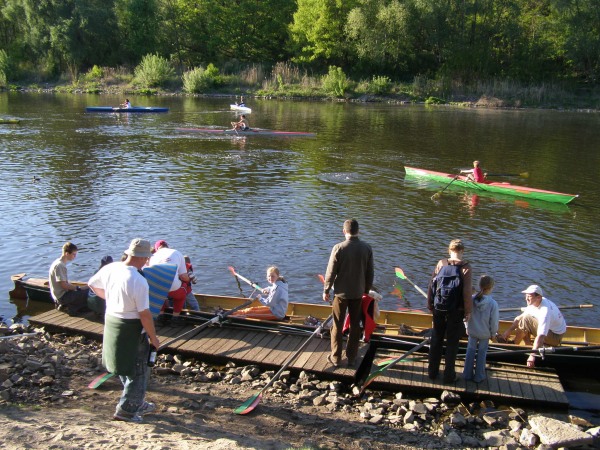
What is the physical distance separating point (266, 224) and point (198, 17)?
69684mm

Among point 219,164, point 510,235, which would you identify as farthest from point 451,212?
point 219,164

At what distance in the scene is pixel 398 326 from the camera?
1065cm

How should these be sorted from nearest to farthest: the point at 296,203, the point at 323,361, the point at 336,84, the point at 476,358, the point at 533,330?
the point at 476,358 < the point at 323,361 < the point at 533,330 < the point at 296,203 < the point at 336,84

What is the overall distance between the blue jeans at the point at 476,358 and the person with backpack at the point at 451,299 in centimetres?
32

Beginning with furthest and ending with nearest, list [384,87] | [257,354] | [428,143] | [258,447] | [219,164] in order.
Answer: [384,87], [428,143], [219,164], [257,354], [258,447]

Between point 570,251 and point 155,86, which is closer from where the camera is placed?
point 570,251

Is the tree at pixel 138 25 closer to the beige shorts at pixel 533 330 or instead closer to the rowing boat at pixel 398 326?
the rowing boat at pixel 398 326

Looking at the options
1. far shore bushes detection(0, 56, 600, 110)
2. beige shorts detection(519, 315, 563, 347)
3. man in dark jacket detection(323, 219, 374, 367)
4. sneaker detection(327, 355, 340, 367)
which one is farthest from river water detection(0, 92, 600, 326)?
far shore bushes detection(0, 56, 600, 110)

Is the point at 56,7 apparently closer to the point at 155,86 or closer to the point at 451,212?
the point at 155,86

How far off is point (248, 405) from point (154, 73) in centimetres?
6866

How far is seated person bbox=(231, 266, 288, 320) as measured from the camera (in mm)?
10562

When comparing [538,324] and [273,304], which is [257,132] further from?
[538,324]

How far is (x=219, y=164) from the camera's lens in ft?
94.5

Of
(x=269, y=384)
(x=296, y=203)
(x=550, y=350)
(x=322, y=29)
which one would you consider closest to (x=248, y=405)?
(x=269, y=384)
